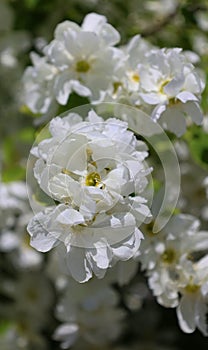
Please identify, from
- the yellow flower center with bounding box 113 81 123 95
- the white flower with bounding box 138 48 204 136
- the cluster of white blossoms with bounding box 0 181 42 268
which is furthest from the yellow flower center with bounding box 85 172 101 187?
the cluster of white blossoms with bounding box 0 181 42 268

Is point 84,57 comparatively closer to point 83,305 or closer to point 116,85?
point 116,85

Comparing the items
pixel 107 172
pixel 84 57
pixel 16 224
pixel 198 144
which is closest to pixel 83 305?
pixel 16 224

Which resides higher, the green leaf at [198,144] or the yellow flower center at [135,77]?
the yellow flower center at [135,77]

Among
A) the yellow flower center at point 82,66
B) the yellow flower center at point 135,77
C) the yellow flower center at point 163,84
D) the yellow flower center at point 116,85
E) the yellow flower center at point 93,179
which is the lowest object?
the yellow flower center at point 116,85

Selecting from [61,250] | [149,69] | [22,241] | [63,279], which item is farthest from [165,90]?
[22,241]

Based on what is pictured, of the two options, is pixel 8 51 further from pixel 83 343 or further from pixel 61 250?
pixel 61 250

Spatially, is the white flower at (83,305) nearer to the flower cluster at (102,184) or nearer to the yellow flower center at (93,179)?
the flower cluster at (102,184)

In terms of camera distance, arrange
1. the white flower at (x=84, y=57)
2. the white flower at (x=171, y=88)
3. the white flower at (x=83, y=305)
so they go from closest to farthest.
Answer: the white flower at (x=171, y=88), the white flower at (x=84, y=57), the white flower at (x=83, y=305)

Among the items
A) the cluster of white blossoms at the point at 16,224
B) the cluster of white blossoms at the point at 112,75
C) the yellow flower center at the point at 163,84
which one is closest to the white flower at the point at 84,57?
the cluster of white blossoms at the point at 112,75
